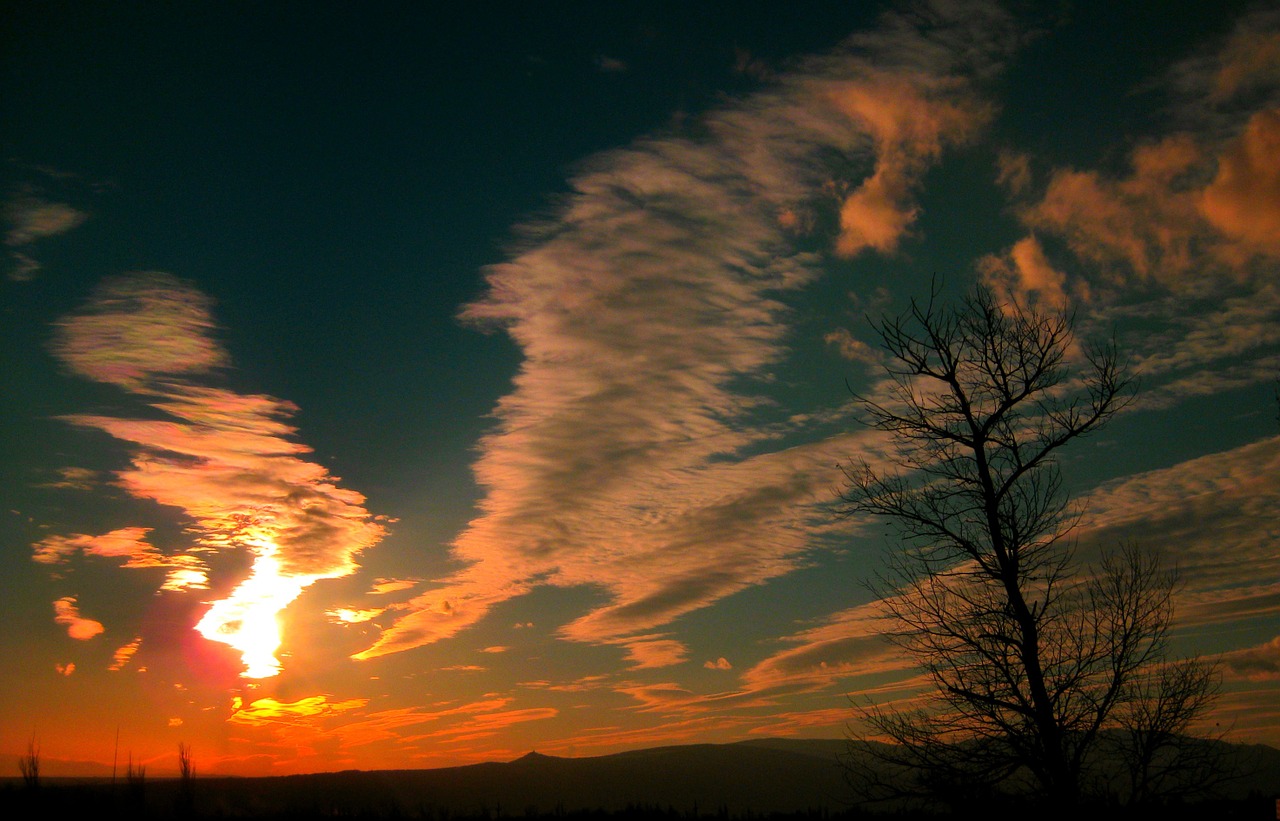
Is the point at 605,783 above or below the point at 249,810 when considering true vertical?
below

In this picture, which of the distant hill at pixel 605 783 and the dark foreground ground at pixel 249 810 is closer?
the dark foreground ground at pixel 249 810

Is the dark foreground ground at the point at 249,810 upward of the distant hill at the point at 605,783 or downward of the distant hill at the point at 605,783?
upward

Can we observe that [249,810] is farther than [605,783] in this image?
No

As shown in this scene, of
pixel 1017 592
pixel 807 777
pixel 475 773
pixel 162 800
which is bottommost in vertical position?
pixel 807 777

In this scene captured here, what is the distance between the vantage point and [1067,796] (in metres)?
10.0

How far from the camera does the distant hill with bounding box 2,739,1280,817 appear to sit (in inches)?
2766

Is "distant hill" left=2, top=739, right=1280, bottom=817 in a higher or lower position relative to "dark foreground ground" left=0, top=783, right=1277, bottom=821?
lower

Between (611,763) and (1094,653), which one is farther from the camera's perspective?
(611,763)

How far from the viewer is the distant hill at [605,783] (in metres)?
70.2

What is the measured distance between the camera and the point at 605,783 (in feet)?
370

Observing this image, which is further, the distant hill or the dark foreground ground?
the distant hill

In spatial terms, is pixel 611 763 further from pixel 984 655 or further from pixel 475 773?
pixel 984 655

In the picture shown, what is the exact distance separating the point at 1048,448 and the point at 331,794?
69572 millimetres

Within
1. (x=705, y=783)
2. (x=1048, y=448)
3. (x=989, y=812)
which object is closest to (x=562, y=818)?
(x=989, y=812)
